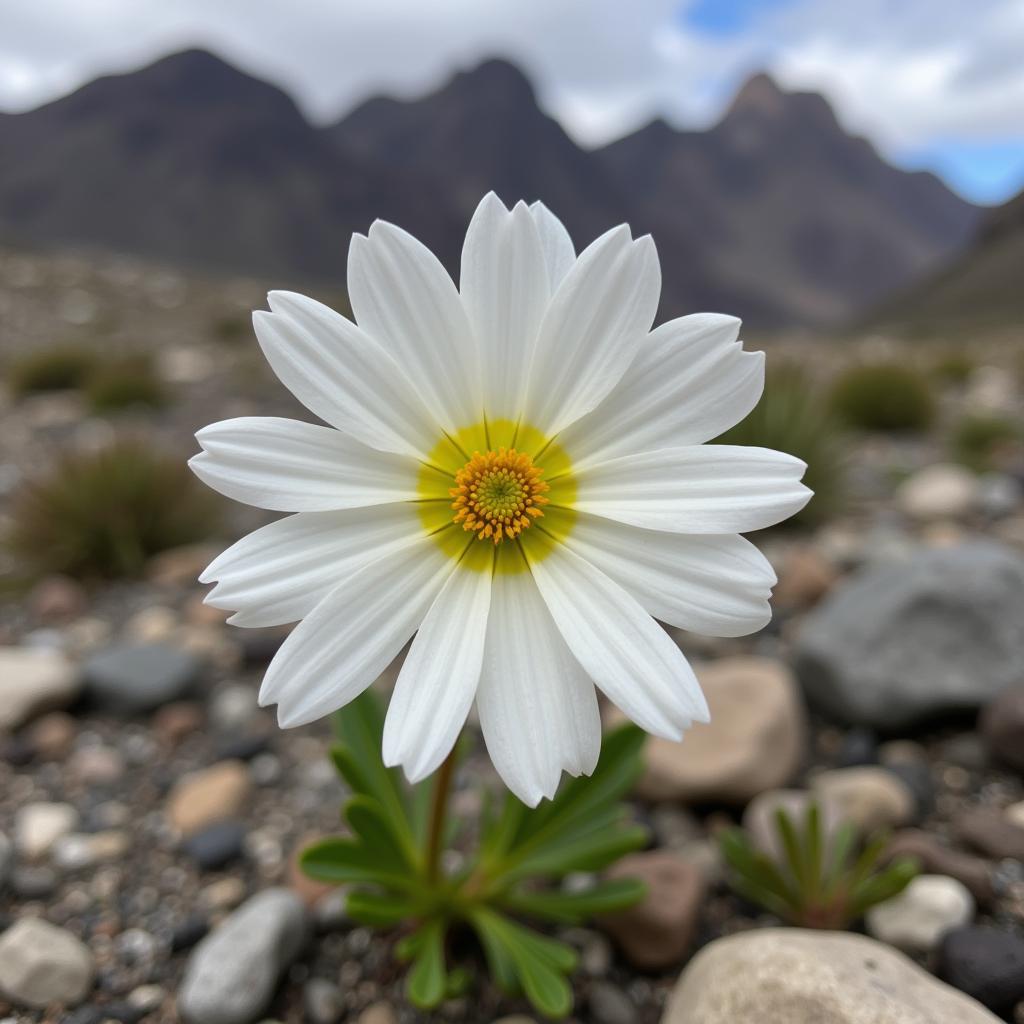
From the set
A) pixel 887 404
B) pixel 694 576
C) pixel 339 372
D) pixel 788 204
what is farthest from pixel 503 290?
pixel 788 204

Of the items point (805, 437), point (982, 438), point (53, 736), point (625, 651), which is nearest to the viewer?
point (625, 651)

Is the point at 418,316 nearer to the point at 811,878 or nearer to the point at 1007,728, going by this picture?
the point at 811,878

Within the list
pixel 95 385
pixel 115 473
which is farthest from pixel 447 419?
pixel 95 385

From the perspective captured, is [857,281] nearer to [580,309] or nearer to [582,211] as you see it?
[582,211]

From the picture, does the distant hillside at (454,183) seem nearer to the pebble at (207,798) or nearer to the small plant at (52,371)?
the small plant at (52,371)

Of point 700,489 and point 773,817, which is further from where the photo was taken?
point 773,817

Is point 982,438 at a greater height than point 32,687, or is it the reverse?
point 32,687

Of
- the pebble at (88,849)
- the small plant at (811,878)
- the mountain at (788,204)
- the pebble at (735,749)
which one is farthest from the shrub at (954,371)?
the mountain at (788,204)
